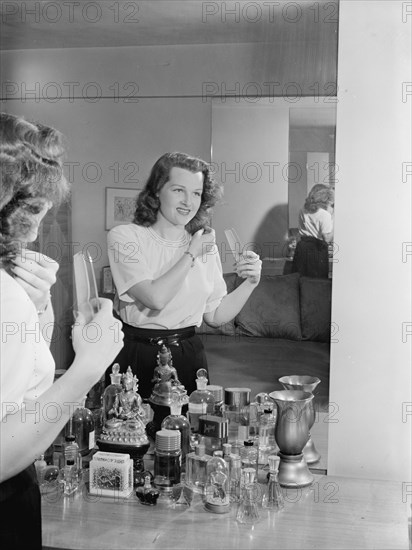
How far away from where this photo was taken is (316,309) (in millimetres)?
2139

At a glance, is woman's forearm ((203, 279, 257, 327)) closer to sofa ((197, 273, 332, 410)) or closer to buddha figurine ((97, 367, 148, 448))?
sofa ((197, 273, 332, 410))

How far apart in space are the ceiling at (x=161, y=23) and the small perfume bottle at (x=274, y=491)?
3.81ft

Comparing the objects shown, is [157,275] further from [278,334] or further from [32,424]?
[32,424]

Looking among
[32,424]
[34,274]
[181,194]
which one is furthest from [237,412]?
[32,424]

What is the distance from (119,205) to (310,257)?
57 cm

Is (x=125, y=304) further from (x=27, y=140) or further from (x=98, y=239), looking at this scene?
(x=27, y=140)

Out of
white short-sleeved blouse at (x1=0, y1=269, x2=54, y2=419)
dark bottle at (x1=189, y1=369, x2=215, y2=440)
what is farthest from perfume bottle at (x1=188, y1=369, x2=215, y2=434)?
white short-sleeved blouse at (x1=0, y1=269, x2=54, y2=419)

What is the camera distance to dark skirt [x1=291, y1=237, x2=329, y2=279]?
6.88 ft

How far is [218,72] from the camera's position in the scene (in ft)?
6.84

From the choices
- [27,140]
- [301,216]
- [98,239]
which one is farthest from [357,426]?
[27,140]

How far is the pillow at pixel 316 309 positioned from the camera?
2.13 metres

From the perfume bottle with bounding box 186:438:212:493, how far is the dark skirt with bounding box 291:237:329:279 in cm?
59

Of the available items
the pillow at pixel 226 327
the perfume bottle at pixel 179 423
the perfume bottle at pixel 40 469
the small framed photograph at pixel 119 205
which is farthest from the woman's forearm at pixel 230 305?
the perfume bottle at pixel 40 469

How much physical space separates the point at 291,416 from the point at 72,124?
3.40 ft
